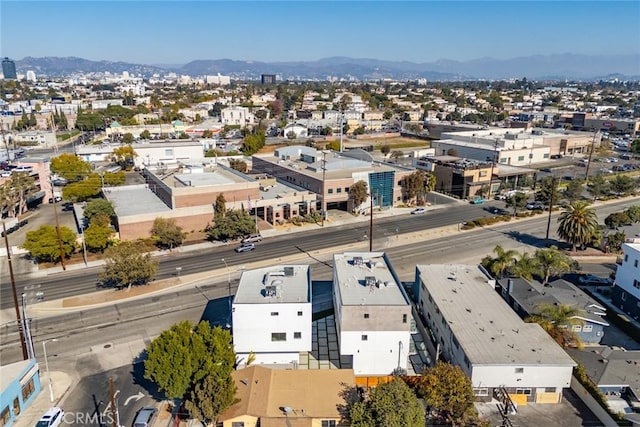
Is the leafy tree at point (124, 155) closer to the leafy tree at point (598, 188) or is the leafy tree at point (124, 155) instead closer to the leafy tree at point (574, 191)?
the leafy tree at point (574, 191)

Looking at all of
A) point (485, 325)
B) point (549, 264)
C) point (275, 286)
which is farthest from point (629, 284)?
point (275, 286)

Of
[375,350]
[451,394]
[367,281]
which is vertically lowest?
[375,350]

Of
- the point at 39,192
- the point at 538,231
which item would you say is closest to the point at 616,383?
the point at 538,231

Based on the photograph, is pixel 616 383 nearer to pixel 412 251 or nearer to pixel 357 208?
pixel 412 251

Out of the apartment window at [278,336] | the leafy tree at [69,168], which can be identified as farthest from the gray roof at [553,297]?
the leafy tree at [69,168]

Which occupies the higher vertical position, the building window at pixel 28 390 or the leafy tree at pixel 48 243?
the leafy tree at pixel 48 243

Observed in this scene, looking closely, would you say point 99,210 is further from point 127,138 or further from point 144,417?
point 127,138
